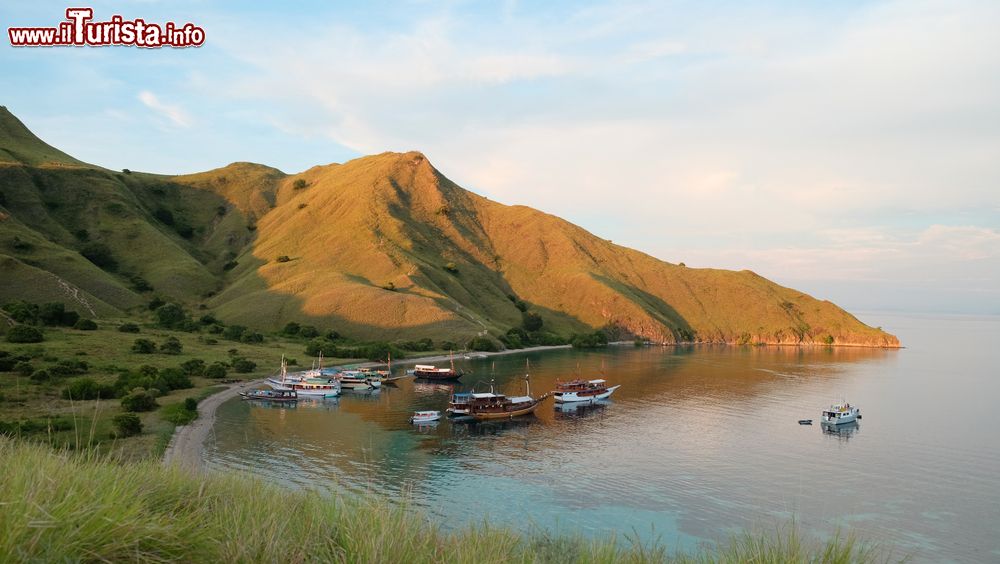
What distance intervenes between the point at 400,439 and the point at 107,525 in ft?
174

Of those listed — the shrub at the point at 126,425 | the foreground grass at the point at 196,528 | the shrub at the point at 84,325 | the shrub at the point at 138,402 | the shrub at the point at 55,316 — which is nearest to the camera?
the foreground grass at the point at 196,528

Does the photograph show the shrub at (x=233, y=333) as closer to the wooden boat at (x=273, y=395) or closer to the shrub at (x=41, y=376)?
the wooden boat at (x=273, y=395)

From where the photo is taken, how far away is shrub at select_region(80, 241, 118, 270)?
16550cm

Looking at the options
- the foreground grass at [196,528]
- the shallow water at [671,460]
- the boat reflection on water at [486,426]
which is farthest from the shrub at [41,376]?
the foreground grass at [196,528]

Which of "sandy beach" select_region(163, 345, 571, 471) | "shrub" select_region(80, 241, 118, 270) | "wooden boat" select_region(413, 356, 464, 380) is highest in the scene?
"shrub" select_region(80, 241, 118, 270)

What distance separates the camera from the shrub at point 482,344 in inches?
5487

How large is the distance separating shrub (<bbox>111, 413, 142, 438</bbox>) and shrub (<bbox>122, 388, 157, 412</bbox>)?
Answer: 692 centimetres

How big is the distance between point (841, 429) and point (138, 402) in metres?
76.3

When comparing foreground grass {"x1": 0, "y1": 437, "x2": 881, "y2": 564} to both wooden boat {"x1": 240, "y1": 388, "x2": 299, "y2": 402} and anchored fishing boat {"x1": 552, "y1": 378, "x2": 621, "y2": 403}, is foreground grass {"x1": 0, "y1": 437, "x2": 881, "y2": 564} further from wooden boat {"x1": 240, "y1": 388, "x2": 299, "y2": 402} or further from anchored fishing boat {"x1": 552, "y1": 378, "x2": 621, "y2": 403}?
anchored fishing boat {"x1": 552, "y1": 378, "x2": 621, "y2": 403}

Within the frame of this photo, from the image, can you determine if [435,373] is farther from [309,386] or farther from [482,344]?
[482,344]

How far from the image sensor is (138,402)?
5625cm

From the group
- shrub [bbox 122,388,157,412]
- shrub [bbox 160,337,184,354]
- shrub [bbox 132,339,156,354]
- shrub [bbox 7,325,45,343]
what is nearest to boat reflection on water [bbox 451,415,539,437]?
shrub [bbox 122,388,157,412]

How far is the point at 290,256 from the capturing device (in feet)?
616

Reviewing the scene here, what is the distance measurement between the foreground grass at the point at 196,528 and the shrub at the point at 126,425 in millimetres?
38882
